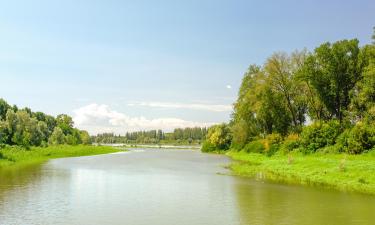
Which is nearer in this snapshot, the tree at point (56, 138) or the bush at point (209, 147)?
the tree at point (56, 138)

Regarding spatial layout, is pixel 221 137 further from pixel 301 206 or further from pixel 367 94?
pixel 301 206

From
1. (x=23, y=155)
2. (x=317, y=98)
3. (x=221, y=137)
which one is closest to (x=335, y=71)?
(x=317, y=98)

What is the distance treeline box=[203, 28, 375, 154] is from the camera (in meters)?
57.7

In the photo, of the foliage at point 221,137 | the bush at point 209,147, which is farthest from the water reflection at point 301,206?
the bush at point 209,147

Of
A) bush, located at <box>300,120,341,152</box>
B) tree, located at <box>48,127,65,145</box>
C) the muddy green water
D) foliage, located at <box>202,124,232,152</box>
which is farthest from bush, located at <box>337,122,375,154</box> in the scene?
tree, located at <box>48,127,65,145</box>

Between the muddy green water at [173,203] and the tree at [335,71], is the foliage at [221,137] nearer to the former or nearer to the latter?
the tree at [335,71]

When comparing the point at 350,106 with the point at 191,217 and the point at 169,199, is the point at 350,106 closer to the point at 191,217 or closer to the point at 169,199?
the point at 169,199

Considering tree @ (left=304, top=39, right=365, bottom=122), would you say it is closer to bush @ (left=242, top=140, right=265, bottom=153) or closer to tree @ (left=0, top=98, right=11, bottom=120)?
bush @ (left=242, top=140, right=265, bottom=153)

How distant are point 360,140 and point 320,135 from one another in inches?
432

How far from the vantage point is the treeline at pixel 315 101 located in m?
57.7

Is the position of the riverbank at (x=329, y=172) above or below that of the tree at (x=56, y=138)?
below

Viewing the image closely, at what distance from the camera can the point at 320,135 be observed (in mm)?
62125

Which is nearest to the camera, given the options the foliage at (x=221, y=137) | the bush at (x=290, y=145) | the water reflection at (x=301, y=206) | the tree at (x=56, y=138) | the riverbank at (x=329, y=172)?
the water reflection at (x=301, y=206)

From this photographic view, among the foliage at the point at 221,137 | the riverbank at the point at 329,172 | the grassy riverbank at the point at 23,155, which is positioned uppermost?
the foliage at the point at 221,137
